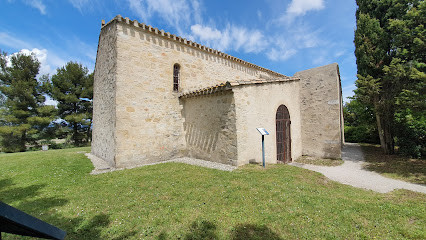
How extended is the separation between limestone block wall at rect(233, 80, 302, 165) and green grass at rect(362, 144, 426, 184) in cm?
343

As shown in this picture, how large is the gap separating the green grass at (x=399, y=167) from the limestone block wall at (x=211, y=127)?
20.4 ft

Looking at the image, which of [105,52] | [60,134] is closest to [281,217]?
Answer: [105,52]

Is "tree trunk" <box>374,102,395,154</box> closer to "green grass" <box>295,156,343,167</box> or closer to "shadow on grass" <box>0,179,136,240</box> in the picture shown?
"green grass" <box>295,156,343,167</box>

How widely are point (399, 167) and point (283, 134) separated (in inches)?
192

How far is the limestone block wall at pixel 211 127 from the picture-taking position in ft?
24.7

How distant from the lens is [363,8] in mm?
10477

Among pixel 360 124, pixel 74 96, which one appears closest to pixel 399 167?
pixel 360 124

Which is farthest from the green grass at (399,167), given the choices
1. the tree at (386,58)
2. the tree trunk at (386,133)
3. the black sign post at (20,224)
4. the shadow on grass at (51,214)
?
the black sign post at (20,224)

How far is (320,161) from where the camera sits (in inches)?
360

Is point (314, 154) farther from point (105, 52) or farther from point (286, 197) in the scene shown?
point (105, 52)

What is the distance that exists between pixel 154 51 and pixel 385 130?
13.6m

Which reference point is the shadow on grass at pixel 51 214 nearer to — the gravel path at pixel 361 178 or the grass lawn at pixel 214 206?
the grass lawn at pixel 214 206

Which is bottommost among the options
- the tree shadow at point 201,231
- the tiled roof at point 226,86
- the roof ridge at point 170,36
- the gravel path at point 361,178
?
the gravel path at point 361,178

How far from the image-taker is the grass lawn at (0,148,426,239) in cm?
320
